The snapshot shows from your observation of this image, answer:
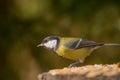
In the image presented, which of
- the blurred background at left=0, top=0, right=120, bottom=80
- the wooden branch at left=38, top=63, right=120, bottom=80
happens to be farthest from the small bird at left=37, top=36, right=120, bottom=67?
the blurred background at left=0, top=0, right=120, bottom=80

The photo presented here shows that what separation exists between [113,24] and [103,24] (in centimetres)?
14

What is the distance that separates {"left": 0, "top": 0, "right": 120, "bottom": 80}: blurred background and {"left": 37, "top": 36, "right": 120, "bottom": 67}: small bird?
3.02 metres

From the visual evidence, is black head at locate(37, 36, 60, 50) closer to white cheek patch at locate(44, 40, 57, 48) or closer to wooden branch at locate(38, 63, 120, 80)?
white cheek patch at locate(44, 40, 57, 48)

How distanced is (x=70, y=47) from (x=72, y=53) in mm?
87

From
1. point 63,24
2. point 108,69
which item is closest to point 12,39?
point 63,24

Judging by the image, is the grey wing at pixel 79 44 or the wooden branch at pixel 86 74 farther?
the grey wing at pixel 79 44

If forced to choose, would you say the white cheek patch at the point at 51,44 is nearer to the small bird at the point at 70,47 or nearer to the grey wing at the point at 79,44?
the small bird at the point at 70,47

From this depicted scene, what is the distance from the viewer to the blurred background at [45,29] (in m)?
9.12

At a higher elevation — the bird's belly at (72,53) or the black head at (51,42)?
the black head at (51,42)

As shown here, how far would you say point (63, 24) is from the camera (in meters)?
9.56

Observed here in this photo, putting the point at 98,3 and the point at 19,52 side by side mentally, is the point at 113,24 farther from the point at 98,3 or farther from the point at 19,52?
the point at 19,52

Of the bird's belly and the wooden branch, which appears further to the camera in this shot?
the bird's belly

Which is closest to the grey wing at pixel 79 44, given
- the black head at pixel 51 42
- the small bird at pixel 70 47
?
the small bird at pixel 70 47

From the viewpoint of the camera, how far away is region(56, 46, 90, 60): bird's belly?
5.93 meters
